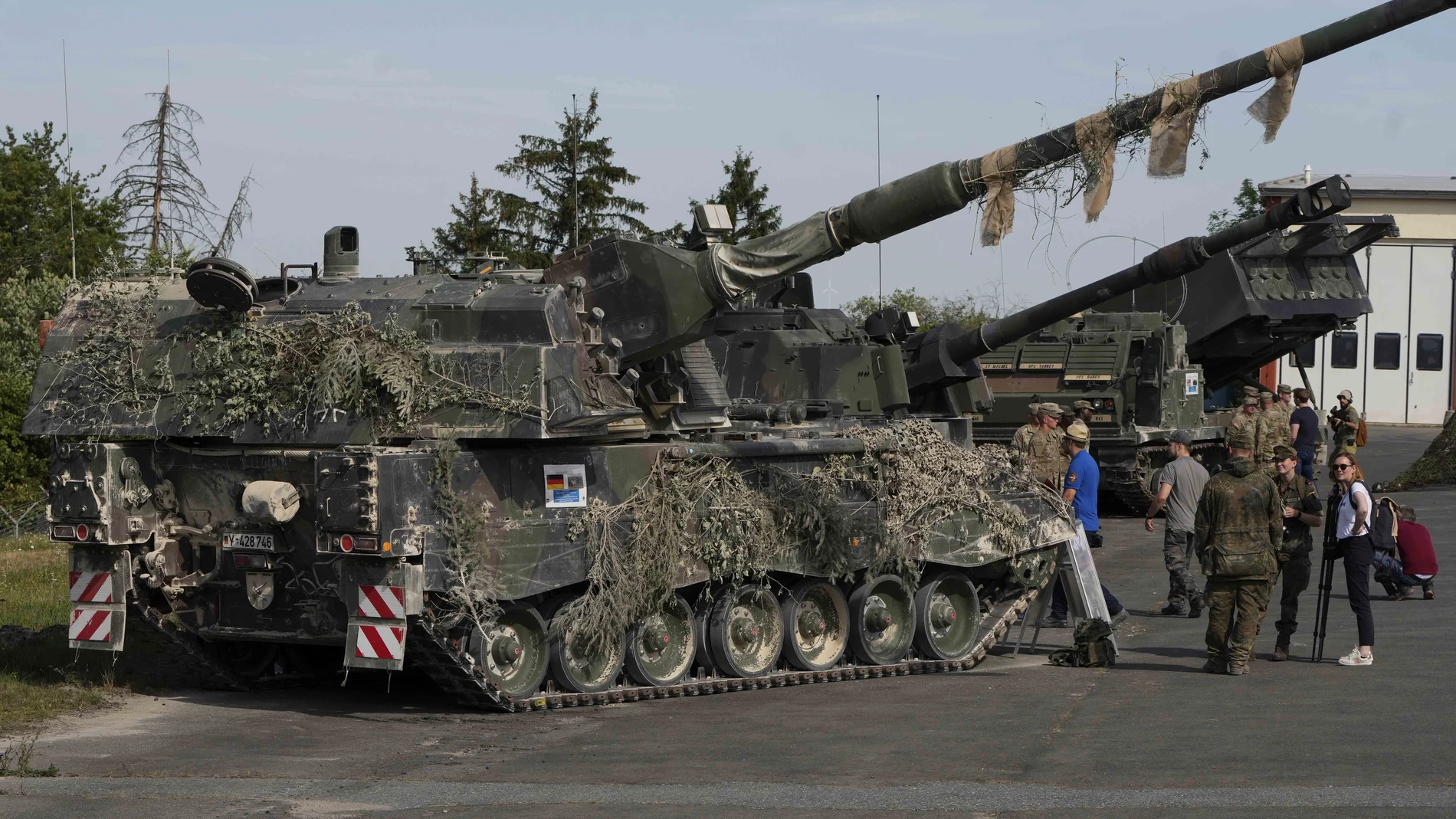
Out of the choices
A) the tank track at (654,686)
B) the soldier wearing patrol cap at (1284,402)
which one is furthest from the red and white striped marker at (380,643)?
the soldier wearing patrol cap at (1284,402)

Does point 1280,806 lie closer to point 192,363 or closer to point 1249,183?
point 192,363

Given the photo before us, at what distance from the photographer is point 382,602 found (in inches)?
384

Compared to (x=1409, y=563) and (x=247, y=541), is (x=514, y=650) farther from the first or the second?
(x=1409, y=563)

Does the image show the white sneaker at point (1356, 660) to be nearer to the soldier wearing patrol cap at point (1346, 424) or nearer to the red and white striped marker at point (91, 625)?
the red and white striped marker at point (91, 625)

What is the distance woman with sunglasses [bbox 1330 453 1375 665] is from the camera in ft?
38.2

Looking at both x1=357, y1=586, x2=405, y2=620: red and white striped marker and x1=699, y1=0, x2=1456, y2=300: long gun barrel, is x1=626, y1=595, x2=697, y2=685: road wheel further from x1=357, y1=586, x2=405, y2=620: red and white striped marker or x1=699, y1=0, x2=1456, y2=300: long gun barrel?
x1=699, y1=0, x2=1456, y2=300: long gun barrel

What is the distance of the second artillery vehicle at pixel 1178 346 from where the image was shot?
2264 cm

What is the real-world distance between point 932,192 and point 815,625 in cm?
323

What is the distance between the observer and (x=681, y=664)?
11461 mm

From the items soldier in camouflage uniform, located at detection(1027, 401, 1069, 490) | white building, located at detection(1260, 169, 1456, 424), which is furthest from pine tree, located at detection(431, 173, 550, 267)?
white building, located at detection(1260, 169, 1456, 424)

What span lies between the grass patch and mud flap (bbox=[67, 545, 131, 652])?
35cm

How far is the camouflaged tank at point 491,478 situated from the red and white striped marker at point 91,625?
0.01 m

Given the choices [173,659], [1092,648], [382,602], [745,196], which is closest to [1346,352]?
[745,196]

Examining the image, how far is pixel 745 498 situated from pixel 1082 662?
2777mm
